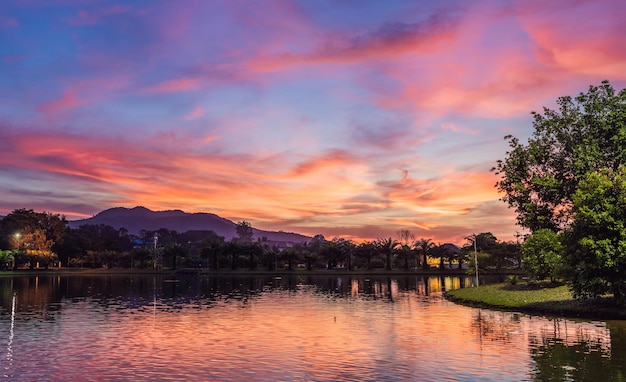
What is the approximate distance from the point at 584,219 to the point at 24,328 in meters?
45.0

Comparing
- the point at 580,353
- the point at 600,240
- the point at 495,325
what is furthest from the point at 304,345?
the point at 600,240

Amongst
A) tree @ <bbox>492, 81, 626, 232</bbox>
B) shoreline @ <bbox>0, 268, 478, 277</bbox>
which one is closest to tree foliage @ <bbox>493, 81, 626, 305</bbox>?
tree @ <bbox>492, 81, 626, 232</bbox>

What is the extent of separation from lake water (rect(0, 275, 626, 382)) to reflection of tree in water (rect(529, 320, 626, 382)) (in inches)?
2.2

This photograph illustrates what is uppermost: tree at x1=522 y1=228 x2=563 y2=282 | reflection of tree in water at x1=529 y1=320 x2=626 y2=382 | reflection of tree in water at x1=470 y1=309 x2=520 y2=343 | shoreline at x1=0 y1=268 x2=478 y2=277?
tree at x1=522 y1=228 x2=563 y2=282

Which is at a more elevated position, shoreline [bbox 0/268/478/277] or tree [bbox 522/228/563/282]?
tree [bbox 522/228/563/282]

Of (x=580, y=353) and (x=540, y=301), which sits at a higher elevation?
(x=540, y=301)

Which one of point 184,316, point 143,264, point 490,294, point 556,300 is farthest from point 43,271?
point 556,300

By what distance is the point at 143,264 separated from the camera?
19425 centimetres

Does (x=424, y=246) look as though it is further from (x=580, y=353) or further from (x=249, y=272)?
(x=580, y=353)

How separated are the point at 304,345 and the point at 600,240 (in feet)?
84.0

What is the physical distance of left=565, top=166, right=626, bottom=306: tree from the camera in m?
40.6

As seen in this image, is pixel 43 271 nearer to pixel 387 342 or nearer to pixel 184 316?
pixel 184 316

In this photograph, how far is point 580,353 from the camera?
2883 cm

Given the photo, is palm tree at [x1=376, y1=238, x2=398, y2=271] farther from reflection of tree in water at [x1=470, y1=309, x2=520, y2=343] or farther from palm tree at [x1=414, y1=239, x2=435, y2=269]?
reflection of tree in water at [x1=470, y1=309, x2=520, y2=343]
